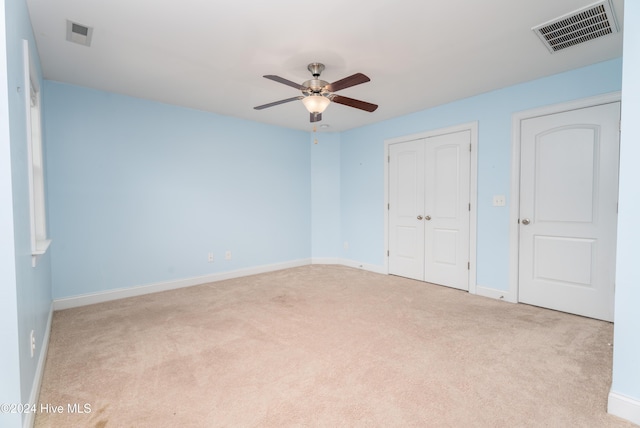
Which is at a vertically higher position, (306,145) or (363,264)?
(306,145)

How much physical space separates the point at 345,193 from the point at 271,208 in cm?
135

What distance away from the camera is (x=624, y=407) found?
1.63 metres

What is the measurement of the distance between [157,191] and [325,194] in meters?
2.73

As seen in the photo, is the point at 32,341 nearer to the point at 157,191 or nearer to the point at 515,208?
the point at 157,191

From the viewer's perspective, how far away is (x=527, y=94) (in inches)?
133

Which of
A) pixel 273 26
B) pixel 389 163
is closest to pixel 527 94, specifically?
pixel 389 163

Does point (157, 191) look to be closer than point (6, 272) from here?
No

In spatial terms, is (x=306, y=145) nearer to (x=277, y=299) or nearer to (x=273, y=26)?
(x=277, y=299)

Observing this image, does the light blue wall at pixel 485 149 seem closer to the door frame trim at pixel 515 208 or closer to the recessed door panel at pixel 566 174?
the door frame trim at pixel 515 208

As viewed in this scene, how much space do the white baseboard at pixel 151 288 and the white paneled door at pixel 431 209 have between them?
1.97 m

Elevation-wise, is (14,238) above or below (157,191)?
below

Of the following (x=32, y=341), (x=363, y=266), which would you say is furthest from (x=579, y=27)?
(x=32, y=341)

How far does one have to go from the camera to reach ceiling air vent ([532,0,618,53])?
6.93 feet

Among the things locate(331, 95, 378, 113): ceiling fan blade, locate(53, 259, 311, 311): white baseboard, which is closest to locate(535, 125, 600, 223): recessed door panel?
locate(331, 95, 378, 113): ceiling fan blade
